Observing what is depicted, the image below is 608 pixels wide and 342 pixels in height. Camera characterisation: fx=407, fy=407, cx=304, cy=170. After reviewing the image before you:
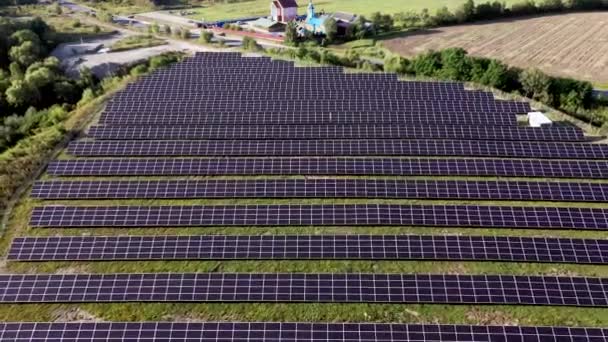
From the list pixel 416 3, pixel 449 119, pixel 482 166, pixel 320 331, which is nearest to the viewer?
pixel 320 331

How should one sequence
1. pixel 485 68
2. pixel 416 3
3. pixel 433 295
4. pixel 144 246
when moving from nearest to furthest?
pixel 433 295
pixel 144 246
pixel 485 68
pixel 416 3

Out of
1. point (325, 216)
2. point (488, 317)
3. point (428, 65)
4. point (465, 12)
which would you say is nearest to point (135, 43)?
point (428, 65)

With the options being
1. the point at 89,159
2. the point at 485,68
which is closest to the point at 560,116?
the point at 485,68

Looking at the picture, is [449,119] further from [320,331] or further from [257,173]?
[320,331]

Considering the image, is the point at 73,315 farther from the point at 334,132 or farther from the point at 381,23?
the point at 381,23

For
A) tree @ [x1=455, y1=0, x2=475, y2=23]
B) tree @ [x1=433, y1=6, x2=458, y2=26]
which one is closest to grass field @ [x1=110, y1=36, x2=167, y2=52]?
tree @ [x1=433, y1=6, x2=458, y2=26]
